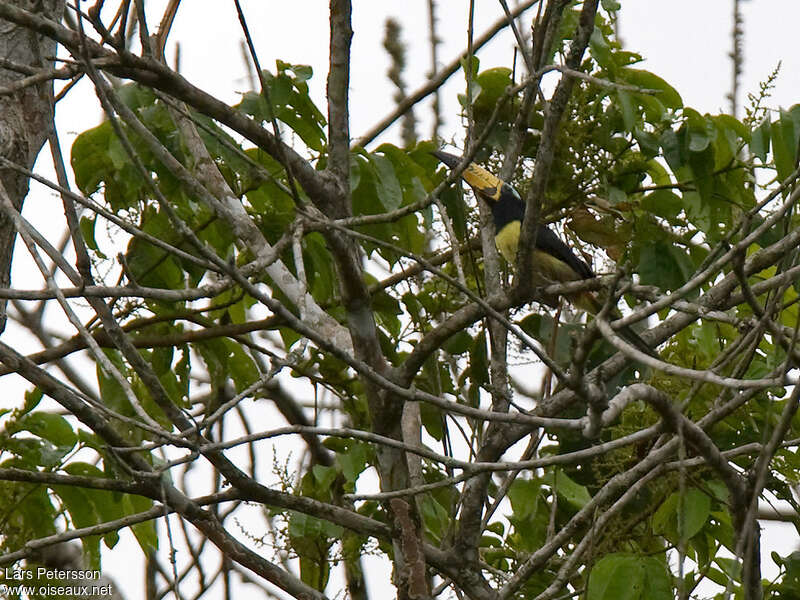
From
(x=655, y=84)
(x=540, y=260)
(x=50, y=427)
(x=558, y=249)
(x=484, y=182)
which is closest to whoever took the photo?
(x=50, y=427)

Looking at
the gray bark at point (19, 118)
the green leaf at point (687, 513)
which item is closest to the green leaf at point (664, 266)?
the green leaf at point (687, 513)

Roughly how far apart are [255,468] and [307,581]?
2.88 feet

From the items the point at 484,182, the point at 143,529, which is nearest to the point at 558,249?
the point at 484,182

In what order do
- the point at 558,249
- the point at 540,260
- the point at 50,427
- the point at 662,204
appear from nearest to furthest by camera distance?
the point at 50,427 → the point at 662,204 → the point at 558,249 → the point at 540,260

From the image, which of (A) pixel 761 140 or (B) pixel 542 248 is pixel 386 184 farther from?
(B) pixel 542 248

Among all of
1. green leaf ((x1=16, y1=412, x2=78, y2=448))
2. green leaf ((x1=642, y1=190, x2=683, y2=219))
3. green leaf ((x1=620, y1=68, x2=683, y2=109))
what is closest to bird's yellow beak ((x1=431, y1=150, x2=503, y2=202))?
green leaf ((x1=642, y1=190, x2=683, y2=219))

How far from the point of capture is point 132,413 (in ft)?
10.3

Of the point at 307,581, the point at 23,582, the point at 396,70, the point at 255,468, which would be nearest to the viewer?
the point at 23,582

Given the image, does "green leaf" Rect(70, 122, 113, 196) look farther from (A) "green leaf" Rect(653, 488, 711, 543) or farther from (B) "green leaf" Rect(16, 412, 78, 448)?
(A) "green leaf" Rect(653, 488, 711, 543)

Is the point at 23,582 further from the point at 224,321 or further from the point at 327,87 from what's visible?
the point at 327,87

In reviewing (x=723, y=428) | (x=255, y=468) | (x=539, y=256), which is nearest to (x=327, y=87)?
(x=723, y=428)

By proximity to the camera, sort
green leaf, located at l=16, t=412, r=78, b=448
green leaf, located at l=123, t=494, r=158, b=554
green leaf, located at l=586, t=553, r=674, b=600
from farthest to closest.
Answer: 1. green leaf, located at l=123, t=494, r=158, b=554
2. green leaf, located at l=16, t=412, r=78, b=448
3. green leaf, located at l=586, t=553, r=674, b=600

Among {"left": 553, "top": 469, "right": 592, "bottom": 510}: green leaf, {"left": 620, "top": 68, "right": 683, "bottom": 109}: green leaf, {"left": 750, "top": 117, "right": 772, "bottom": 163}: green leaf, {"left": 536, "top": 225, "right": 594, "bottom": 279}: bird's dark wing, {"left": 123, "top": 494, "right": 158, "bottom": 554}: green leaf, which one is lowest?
{"left": 553, "top": 469, "right": 592, "bottom": 510}: green leaf

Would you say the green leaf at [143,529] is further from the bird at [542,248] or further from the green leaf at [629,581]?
the bird at [542,248]
